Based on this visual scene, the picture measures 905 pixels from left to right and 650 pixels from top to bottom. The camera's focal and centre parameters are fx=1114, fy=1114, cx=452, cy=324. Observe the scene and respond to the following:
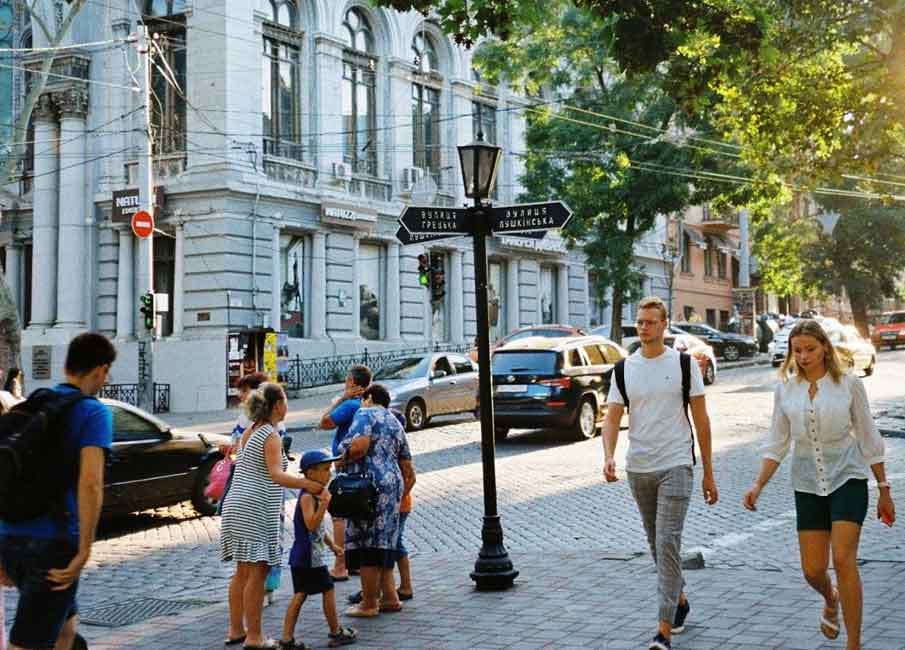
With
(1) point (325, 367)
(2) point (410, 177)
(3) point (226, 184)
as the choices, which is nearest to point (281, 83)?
(3) point (226, 184)

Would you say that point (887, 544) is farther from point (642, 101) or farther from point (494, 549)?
point (642, 101)

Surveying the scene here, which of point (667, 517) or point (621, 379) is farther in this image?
→ point (621, 379)

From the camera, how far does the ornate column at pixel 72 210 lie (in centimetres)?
3241

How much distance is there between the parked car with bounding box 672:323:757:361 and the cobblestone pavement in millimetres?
25880

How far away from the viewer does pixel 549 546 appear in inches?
408

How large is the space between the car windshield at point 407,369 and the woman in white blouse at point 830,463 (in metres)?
16.7

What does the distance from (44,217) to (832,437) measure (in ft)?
102

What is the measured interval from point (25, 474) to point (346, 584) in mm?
4685

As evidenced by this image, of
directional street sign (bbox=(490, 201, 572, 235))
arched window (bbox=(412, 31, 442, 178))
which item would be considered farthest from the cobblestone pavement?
arched window (bbox=(412, 31, 442, 178))

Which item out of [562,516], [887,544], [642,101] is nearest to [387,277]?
[642,101]

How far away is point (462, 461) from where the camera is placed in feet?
56.2

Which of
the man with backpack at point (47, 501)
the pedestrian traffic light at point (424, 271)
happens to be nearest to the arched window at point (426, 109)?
the pedestrian traffic light at point (424, 271)

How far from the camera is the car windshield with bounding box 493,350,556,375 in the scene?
1894cm

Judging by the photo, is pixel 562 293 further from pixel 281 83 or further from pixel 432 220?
pixel 432 220
